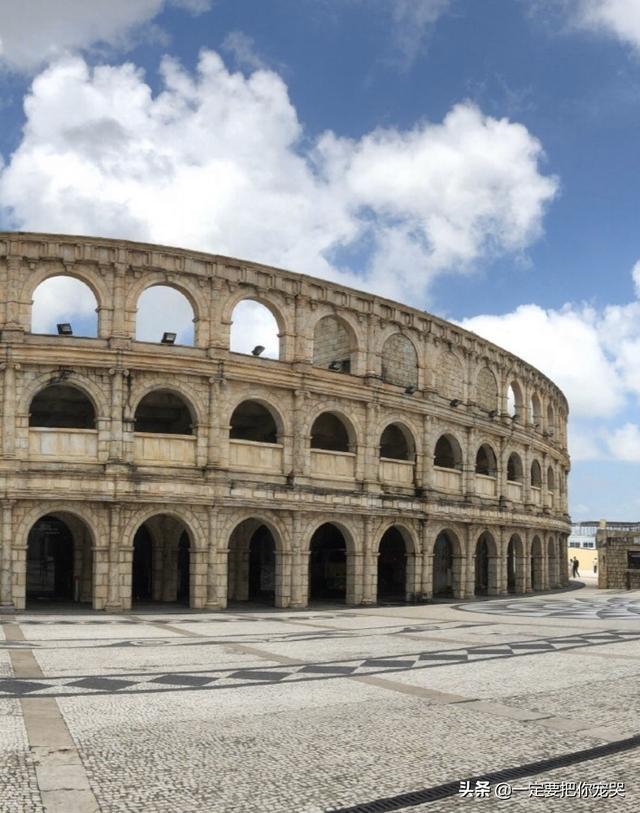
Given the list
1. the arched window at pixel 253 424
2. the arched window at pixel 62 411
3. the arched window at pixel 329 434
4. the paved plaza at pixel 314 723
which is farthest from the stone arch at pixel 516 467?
the paved plaza at pixel 314 723

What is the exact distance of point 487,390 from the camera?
45.0 meters

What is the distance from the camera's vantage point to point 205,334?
1259 inches

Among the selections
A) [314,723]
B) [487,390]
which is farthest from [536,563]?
[314,723]

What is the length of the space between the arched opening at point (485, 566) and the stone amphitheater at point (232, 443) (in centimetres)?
15

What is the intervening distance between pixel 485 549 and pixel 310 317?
1939cm

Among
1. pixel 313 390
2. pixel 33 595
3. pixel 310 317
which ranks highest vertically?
pixel 310 317

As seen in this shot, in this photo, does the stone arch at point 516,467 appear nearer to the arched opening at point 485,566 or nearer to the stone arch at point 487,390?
the stone arch at point 487,390

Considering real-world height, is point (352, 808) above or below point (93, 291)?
below

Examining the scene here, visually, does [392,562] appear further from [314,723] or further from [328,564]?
[314,723]

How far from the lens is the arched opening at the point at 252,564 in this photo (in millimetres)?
36812

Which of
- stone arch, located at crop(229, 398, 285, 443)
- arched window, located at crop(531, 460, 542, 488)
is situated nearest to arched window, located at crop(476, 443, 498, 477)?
arched window, located at crop(531, 460, 542, 488)

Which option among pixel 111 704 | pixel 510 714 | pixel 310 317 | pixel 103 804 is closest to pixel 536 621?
pixel 310 317

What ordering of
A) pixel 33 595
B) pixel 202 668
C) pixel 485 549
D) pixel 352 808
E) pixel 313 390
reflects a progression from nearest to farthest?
pixel 352 808
pixel 202 668
pixel 313 390
pixel 33 595
pixel 485 549

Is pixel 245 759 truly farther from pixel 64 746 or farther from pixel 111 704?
pixel 111 704
